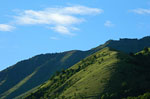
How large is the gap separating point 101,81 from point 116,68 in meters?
20.4

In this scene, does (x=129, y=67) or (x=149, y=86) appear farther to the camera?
(x=129, y=67)

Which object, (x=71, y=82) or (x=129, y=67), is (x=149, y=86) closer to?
(x=129, y=67)

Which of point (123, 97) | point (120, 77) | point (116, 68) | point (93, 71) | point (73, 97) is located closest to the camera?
point (123, 97)

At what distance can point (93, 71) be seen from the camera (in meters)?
196

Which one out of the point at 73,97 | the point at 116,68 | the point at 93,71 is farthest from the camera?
the point at 93,71

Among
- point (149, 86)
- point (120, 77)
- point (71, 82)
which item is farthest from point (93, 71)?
point (149, 86)

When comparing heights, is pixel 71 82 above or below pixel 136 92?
above

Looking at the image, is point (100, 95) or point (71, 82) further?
point (71, 82)

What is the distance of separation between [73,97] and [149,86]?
132ft

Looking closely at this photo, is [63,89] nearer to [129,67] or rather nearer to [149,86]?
[129,67]

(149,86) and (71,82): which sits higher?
(71,82)

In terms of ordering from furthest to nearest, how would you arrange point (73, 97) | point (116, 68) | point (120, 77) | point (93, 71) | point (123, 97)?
1. point (93, 71)
2. point (116, 68)
3. point (120, 77)
4. point (73, 97)
5. point (123, 97)

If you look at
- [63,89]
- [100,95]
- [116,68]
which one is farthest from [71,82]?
[100,95]

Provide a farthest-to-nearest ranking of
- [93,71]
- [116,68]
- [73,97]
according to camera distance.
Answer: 1. [93,71]
2. [116,68]
3. [73,97]
